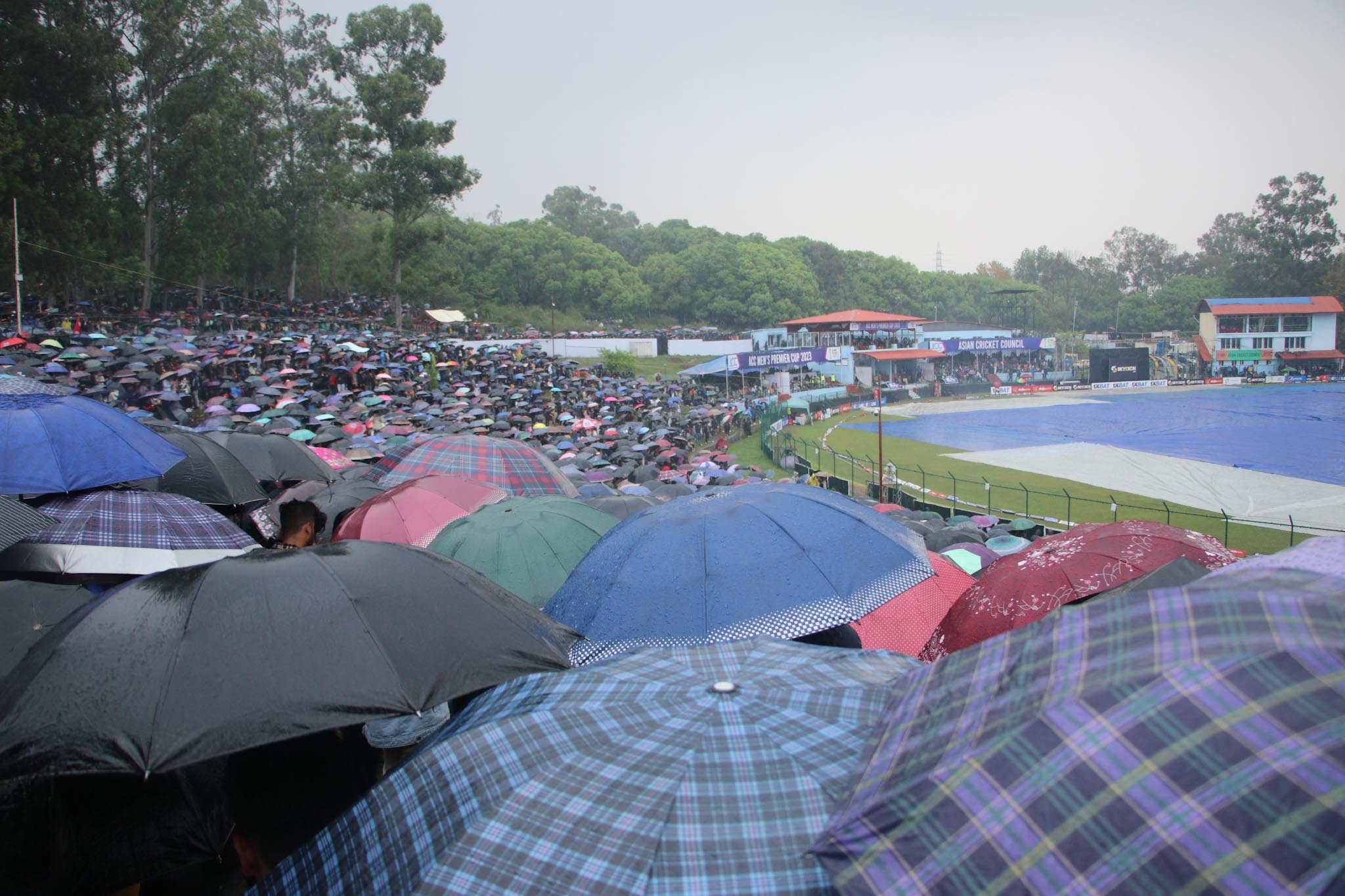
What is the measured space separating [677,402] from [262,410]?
16.7m

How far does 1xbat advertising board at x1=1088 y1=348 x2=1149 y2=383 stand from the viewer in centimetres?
5800

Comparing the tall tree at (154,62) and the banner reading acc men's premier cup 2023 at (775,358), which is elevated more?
the tall tree at (154,62)

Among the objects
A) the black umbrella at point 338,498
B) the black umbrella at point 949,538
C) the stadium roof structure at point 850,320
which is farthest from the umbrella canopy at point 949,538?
the stadium roof structure at point 850,320

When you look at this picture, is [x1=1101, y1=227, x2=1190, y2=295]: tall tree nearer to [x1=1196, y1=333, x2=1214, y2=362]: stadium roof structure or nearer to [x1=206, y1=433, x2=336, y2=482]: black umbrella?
[x1=1196, y1=333, x2=1214, y2=362]: stadium roof structure

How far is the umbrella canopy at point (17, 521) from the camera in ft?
14.2

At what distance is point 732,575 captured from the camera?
3934 mm

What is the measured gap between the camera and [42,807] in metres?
2.89

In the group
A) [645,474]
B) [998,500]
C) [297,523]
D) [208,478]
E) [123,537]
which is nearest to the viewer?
[123,537]

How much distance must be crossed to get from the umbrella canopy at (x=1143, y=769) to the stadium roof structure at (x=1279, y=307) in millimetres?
73378

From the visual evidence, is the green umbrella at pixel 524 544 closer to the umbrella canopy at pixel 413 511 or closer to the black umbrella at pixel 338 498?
the umbrella canopy at pixel 413 511

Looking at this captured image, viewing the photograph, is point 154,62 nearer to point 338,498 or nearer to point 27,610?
point 338,498

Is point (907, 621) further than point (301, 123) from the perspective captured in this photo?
No

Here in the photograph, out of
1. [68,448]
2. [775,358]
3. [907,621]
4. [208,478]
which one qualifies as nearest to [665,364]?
[775,358]

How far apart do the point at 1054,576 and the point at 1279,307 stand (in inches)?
2833
